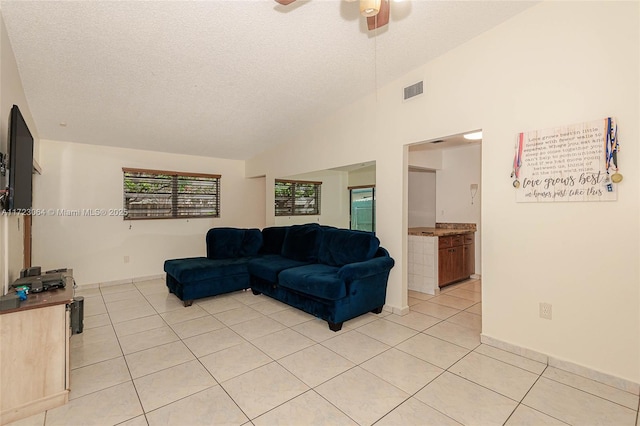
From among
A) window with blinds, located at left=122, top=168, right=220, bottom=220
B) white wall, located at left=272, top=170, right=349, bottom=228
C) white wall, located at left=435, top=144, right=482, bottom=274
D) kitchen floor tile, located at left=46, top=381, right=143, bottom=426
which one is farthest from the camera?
white wall, located at left=435, top=144, right=482, bottom=274

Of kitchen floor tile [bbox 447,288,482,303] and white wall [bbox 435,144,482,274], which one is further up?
white wall [bbox 435,144,482,274]

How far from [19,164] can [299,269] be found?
2686 mm

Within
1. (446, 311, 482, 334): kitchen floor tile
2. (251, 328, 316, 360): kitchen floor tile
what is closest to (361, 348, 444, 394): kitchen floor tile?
(251, 328, 316, 360): kitchen floor tile

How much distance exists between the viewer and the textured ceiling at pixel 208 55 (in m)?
2.26

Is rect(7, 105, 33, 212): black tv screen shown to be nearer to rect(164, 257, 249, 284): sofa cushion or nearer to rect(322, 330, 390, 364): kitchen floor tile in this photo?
rect(164, 257, 249, 284): sofa cushion

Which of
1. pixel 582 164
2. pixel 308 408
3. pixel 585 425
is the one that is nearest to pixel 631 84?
pixel 582 164

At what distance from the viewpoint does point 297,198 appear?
5.37 meters

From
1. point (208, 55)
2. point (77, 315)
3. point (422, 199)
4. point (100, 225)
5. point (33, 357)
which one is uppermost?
point (208, 55)

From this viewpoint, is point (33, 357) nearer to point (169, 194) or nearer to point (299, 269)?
point (299, 269)

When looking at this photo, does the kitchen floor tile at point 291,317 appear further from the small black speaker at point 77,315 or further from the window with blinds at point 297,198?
the window with blinds at point 297,198

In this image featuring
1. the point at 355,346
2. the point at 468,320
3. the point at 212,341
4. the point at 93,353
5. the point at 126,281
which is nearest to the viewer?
the point at 93,353

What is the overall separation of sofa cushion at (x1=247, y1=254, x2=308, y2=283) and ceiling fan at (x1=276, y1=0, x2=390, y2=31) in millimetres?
2867

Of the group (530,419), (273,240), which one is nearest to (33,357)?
(530,419)

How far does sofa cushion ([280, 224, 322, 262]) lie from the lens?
4.19 m
